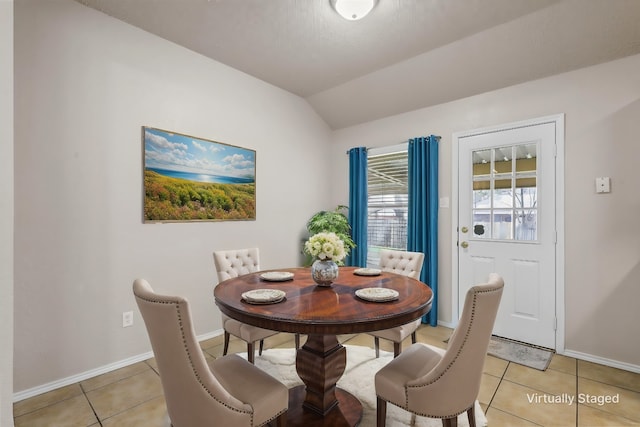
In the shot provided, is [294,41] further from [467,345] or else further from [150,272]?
[467,345]

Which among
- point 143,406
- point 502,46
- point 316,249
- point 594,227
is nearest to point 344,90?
point 502,46

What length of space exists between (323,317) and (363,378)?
4.21 feet

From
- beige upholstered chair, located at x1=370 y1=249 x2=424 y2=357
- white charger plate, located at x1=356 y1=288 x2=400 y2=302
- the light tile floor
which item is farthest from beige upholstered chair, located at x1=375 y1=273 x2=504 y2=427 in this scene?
beige upholstered chair, located at x1=370 y1=249 x2=424 y2=357

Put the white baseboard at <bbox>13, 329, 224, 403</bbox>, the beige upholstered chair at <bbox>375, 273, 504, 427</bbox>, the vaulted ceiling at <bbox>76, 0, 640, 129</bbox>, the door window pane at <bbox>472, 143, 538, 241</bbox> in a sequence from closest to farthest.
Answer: the beige upholstered chair at <bbox>375, 273, 504, 427</bbox> → the white baseboard at <bbox>13, 329, 224, 403</bbox> → the vaulted ceiling at <bbox>76, 0, 640, 129</bbox> → the door window pane at <bbox>472, 143, 538, 241</bbox>

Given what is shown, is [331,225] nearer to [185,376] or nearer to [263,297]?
[263,297]

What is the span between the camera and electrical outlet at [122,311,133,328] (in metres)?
2.59

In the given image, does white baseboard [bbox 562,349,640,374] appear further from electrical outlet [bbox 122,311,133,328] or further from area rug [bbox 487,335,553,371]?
electrical outlet [bbox 122,311,133,328]

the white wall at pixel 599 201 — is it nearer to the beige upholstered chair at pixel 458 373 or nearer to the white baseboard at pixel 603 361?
the white baseboard at pixel 603 361

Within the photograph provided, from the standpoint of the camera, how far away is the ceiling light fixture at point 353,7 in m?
2.16

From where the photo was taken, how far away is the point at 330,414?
183cm

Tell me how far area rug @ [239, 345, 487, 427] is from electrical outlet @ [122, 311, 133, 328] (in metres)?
1.14
